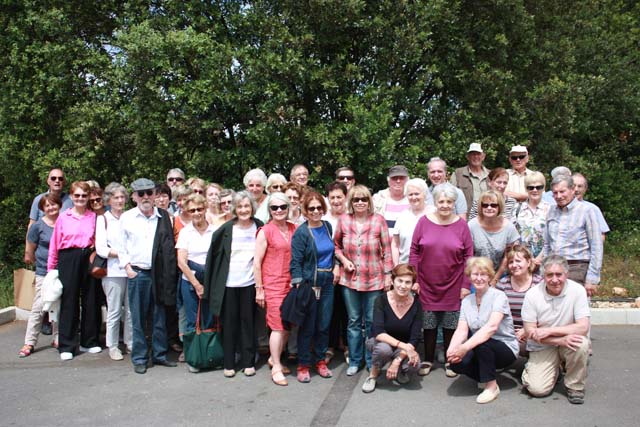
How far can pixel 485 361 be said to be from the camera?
4.86 meters

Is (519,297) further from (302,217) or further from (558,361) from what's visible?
(302,217)

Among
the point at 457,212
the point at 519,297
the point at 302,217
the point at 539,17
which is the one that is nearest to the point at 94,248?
the point at 302,217

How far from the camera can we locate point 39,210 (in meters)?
7.04

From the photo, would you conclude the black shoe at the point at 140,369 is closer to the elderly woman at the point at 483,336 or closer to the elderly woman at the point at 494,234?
the elderly woman at the point at 483,336

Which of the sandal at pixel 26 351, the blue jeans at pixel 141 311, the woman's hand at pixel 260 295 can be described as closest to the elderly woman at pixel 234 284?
the woman's hand at pixel 260 295

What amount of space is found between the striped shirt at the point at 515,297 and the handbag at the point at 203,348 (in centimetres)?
275

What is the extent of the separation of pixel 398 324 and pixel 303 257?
104cm

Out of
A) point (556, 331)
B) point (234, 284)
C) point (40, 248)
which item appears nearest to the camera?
point (556, 331)

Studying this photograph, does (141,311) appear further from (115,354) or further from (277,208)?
(277,208)

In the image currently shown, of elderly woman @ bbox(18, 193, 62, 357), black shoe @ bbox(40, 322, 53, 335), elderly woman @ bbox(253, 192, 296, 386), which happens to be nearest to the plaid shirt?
elderly woman @ bbox(253, 192, 296, 386)

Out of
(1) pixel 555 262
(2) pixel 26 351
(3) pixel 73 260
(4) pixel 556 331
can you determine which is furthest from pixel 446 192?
(2) pixel 26 351

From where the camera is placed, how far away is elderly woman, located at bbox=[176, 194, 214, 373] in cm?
577

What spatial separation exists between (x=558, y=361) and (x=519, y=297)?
26.6 inches

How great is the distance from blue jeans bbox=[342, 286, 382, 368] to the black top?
0.84 ft
